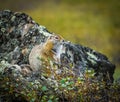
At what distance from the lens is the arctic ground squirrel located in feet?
42.1

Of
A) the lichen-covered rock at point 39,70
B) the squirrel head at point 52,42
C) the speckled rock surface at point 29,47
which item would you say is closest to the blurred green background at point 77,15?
the speckled rock surface at point 29,47

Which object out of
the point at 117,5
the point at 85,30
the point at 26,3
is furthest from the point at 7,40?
the point at 26,3

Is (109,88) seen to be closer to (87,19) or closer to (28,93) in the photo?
(28,93)

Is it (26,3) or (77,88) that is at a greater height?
(26,3)

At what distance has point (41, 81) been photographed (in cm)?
1230

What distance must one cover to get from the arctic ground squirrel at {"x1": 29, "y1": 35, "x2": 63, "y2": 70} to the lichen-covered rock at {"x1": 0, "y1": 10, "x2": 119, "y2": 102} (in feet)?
0.29

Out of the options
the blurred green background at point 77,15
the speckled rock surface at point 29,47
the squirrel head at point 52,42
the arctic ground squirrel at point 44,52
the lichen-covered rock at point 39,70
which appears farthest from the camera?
the blurred green background at point 77,15

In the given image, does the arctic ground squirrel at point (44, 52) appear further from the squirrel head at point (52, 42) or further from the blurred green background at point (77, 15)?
the blurred green background at point (77, 15)

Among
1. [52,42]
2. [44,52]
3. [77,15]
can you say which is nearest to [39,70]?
[44,52]

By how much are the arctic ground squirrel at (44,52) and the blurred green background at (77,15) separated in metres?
85.7

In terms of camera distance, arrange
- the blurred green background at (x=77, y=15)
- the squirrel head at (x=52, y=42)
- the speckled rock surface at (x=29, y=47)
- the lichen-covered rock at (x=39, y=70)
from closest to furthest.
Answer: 1. the lichen-covered rock at (x=39, y=70)
2. the squirrel head at (x=52, y=42)
3. the speckled rock surface at (x=29, y=47)
4. the blurred green background at (x=77, y=15)

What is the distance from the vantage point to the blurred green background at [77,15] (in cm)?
12606

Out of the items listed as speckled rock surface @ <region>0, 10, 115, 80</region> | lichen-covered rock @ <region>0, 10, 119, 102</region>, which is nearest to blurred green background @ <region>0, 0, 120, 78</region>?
speckled rock surface @ <region>0, 10, 115, 80</region>

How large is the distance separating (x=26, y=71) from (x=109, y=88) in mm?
2193
